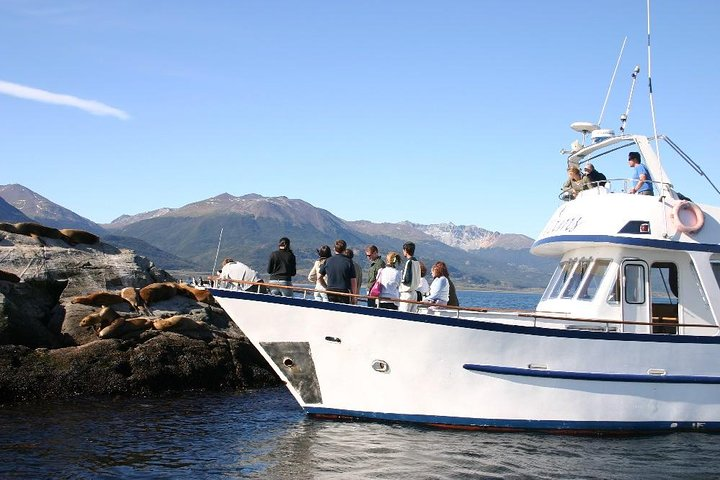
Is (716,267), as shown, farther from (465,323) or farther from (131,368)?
(131,368)

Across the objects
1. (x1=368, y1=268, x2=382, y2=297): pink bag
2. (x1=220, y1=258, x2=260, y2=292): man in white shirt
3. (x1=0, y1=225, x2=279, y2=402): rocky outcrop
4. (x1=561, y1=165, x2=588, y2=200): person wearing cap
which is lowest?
(x1=0, y1=225, x2=279, y2=402): rocky outcrop

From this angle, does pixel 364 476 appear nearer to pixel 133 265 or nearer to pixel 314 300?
pixel 314 300

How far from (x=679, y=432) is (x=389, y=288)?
5.81 metres

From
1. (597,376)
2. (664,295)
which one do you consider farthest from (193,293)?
(664,295)

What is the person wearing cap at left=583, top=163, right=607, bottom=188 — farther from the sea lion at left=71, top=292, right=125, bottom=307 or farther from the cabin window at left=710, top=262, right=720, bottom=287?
the sea lion at left=71, top=292, right=125, bottom=307

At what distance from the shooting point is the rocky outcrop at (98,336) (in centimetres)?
1558

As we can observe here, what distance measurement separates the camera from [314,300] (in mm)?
12891

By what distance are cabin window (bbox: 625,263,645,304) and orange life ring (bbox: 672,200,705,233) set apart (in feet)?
3.34

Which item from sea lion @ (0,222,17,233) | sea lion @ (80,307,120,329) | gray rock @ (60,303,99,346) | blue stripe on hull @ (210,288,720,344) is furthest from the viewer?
sea lion @ (0,222,17,233)

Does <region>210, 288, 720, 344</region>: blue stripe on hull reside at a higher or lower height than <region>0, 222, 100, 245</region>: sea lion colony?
lower

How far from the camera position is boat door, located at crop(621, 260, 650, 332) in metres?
13.6

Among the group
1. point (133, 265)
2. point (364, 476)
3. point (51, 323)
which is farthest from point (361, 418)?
point (133, 265)

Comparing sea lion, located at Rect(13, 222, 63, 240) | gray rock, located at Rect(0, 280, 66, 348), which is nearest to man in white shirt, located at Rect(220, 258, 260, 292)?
gray rock, located at Rect(0, 280, 66, 348)

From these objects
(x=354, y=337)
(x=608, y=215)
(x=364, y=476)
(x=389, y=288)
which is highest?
(x=608, y=215)
